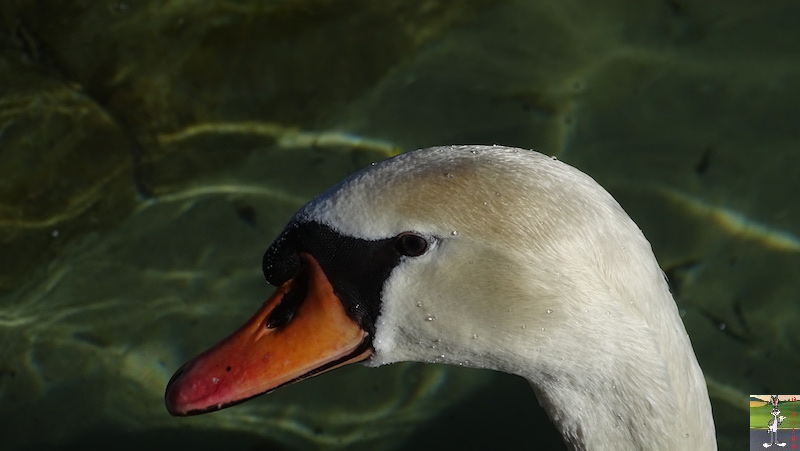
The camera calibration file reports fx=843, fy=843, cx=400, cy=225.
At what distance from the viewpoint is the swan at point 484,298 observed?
71.4 inches

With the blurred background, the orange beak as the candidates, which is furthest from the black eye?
the blurred background

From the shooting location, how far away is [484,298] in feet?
6.29

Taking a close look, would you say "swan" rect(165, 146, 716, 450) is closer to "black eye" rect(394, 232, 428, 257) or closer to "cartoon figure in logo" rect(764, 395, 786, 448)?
"black eye" rect(394, 232, 428, 257)

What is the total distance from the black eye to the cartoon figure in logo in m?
2.42

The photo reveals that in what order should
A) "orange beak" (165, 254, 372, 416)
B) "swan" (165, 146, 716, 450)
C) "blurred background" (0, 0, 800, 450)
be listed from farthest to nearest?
"blurred background" (0, 0, 800, 450) < "orange beak" (165, 254, 372, 416) < "swan" (165, 146, 716, 450)

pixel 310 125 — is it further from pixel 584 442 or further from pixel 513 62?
pixel 584 442

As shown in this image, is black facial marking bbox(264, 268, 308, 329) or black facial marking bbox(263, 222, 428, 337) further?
black facial marking bbox(264, 268, 308, 329)

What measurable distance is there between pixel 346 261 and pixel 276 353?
1.01 feet

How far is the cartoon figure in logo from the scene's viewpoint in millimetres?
3572

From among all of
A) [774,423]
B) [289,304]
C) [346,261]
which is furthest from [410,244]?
[774,423]

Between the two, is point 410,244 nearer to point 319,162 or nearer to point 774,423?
point 319,162

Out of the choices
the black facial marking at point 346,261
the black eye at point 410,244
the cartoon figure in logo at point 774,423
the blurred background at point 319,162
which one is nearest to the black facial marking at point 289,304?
the black facial marking at point 346,261

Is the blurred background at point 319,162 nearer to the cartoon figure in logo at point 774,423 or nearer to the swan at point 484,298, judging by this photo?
the cartoon figure in logo at point 774,423

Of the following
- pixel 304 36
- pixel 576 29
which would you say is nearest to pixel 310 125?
pixel 304 36
